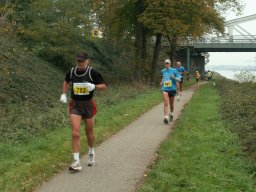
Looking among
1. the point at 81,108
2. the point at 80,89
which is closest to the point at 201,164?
the point at 81,108

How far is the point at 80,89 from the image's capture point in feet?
27.6

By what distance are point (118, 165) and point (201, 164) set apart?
1.52 metres

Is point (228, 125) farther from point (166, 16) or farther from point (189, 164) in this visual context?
point (166, 16)

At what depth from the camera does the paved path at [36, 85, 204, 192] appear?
7.40 metres

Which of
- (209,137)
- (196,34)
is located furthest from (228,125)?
(196,34)

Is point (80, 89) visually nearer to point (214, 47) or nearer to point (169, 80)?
point (169, 80)

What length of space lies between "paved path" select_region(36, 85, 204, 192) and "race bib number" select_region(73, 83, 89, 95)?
1371 mm

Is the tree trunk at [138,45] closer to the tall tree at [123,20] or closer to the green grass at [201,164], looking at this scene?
the tall tree at [123,20]

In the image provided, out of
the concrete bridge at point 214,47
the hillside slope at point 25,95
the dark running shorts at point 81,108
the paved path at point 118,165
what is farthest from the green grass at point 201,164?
the concrete bridge at point 214,47

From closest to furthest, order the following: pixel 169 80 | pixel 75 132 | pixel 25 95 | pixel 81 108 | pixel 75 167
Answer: pixel 75 167 < pixel 75 132 < pixel 81 108 < pixel 169 80 < pixel 25 95

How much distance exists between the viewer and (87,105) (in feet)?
28.0

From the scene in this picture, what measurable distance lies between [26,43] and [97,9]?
7.08m

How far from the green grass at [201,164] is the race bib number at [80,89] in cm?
180

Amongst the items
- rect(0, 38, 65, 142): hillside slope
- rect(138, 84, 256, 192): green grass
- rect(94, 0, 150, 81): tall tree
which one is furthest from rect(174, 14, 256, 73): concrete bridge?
rect(138, 84, 256, 192): green grass
